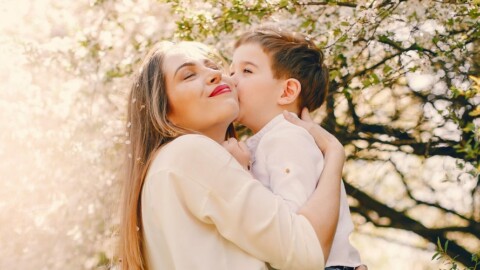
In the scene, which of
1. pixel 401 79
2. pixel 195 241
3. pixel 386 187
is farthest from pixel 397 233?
pixel 195 241

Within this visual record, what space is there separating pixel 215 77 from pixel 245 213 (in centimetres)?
50

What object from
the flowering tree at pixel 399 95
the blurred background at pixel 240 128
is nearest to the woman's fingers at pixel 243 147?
the flowering tree at pixel 399 95

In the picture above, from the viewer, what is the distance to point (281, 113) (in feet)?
9.12

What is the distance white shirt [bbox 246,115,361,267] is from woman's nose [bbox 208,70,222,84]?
0.76 ft

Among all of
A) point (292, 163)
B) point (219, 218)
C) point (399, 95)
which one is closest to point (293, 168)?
point (292, 163)

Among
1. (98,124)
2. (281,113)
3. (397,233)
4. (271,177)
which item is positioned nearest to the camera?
(271,177)

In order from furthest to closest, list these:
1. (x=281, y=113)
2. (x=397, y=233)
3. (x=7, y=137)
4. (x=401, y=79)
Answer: (x=7, y=137) < (x=397, y=233) < (x=401, y=79) < (x=281, y=113)

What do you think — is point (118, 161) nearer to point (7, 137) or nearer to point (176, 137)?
point (7, 137)

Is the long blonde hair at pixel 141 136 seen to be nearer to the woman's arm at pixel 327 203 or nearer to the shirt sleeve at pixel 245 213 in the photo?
the shirt sleeve at pixel 245 213

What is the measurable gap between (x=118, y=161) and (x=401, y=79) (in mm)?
2096

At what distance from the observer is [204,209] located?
2232 mm

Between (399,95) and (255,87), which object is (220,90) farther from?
(399,95)

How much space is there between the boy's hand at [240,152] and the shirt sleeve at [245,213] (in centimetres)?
22

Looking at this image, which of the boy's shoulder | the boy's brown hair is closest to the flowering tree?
the boy's brown hair
